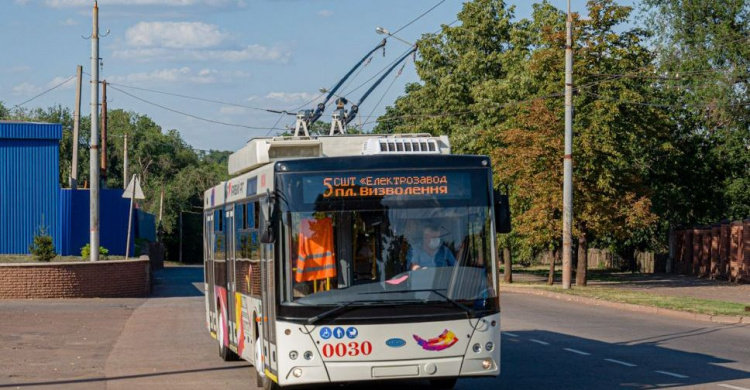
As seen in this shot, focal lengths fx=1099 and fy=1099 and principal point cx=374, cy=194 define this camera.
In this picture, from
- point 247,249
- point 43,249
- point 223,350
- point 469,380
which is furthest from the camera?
point 43,249

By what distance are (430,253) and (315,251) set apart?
115 cm

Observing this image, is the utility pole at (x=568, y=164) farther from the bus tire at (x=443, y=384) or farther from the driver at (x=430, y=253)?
the driver at (x=430, y=253)

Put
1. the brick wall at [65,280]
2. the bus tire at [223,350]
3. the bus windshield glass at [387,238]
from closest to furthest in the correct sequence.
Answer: the bus windshield glass at [387,238], the bus tire at [223,350], the brick wall at [65,280]

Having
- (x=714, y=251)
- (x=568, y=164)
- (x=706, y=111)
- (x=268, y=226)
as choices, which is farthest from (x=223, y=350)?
(x=706, y=111)

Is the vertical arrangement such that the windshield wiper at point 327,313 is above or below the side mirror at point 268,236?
below

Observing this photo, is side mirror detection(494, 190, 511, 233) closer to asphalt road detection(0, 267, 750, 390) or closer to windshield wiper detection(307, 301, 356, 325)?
windshield wiper detection(307, 301, 356, 325)

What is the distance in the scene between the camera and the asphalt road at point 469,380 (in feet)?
45.1

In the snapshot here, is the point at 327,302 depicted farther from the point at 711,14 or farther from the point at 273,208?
the point at 711,14

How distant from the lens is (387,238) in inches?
434

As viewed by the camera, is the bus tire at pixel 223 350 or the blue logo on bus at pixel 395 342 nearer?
the blue logo on bus at pixel 395 342

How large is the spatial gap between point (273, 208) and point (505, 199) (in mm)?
2424

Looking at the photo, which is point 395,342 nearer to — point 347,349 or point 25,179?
point 347,349

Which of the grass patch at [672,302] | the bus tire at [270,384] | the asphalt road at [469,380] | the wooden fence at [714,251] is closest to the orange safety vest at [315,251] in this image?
the bus tire at [270,384]

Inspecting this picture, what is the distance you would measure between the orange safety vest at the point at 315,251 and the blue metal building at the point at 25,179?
2919 cm
